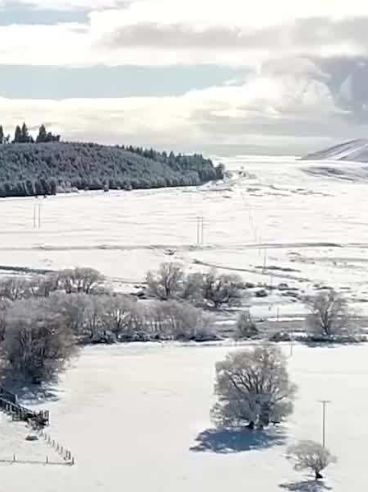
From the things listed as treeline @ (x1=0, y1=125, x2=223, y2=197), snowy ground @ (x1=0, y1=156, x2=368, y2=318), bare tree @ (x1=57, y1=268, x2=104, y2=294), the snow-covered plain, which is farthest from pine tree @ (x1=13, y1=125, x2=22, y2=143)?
bare tree @ (x1=57, y1=268, x2=104, y2=294)

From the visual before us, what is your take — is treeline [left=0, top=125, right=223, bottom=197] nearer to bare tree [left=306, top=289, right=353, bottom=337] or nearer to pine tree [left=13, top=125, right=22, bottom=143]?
pine tree [left=13, top=125, right=22, bottom=143]

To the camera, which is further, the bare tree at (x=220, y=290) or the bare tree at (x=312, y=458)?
the bare tree at (x=220, y=290)

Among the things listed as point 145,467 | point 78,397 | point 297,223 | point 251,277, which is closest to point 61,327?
point 78,397

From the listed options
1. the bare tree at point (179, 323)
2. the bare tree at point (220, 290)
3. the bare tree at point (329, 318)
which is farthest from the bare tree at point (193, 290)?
the bare tree at point (329, 318)

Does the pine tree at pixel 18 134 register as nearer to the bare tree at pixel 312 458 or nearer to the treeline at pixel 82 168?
the treeline at pixel 82 168

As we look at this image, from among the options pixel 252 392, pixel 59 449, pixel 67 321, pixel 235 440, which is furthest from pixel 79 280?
pixel 59 449

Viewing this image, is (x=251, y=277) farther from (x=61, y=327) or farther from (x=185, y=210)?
(x=185, y=210)
